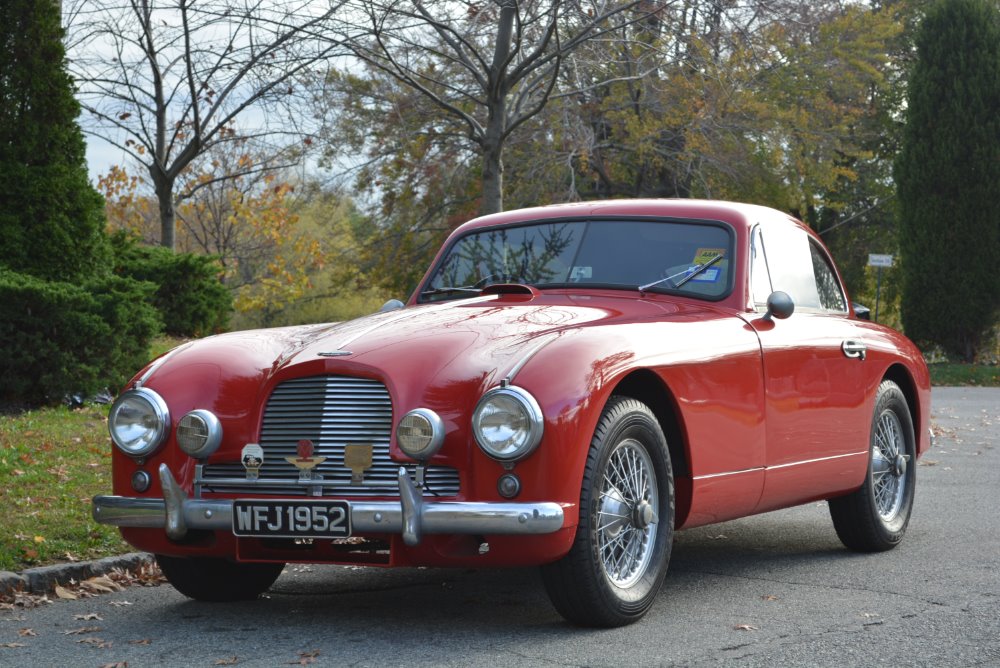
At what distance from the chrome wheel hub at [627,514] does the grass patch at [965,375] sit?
21.9 meters

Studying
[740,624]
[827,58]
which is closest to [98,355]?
[740,624]

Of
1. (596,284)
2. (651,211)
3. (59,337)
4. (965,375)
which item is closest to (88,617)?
(596,284)

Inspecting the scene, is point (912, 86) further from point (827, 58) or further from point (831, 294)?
point (831, 294)

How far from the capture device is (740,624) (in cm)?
511

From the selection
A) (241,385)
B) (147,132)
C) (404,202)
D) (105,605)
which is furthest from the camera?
(404,202)

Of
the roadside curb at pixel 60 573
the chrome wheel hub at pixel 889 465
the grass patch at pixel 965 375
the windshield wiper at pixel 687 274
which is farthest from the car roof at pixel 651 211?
the grass patch at pixel 965 375

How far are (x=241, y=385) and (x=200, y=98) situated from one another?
16.0 meters

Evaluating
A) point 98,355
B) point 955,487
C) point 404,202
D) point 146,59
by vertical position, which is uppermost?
point 146,59

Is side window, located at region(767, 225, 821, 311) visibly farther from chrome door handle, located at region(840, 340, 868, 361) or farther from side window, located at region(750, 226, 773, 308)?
chrome door handle, located at region(840, 340, 868, 361)

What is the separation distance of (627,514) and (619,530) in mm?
72

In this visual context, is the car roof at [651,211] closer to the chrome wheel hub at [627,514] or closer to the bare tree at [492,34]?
the chrome wheel hub at [627,514]

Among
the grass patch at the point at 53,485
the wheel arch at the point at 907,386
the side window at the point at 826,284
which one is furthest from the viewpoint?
the wheel arch at the point at 907,386

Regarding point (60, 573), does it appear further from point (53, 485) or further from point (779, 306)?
point (779, 306)

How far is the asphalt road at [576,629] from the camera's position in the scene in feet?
15.1
